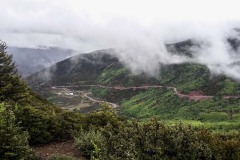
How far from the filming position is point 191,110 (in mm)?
187250

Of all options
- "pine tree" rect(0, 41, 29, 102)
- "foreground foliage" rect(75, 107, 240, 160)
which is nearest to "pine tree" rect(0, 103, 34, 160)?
"foreground foliage" rect(75, 107, 240, 160)

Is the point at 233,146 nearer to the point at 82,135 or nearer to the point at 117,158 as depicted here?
the point at 117,158

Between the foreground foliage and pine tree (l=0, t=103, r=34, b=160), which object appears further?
pine tree (l=0, t=103, r=34, b=160)

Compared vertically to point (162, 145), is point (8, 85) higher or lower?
higher

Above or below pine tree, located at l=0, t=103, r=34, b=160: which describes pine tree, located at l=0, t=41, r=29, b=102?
above

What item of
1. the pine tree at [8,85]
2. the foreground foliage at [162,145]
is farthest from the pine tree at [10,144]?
the pine tree at [8,85]

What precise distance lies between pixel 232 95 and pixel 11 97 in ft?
553

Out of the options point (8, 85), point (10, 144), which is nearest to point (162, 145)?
point (10, 144)

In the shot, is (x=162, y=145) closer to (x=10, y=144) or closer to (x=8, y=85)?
(x=10, y=144)

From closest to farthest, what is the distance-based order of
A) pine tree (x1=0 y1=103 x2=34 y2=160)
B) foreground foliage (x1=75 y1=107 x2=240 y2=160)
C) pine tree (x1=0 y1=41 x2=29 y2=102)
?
1. foreground foliage (x1=75 y1=107 x2=240 y2=160)
2. pine tree (x1=0 y1=103 x2=34 y2=160)
3. pine tree (x1=0 y1=41 x2=29 y2=102)

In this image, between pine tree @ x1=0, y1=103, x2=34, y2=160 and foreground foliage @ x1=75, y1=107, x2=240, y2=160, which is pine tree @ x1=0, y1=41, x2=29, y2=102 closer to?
pine tree @ x1=0, y1=103, x2=34, y2=160

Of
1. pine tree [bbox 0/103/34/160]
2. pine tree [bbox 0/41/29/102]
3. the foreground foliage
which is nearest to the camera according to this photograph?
the foreground foliage

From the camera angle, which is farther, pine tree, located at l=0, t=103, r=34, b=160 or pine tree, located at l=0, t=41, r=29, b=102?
pine tree, located at l=0, t=41, r=29, b=102

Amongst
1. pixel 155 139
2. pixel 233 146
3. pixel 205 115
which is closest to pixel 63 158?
pixel 155 139
